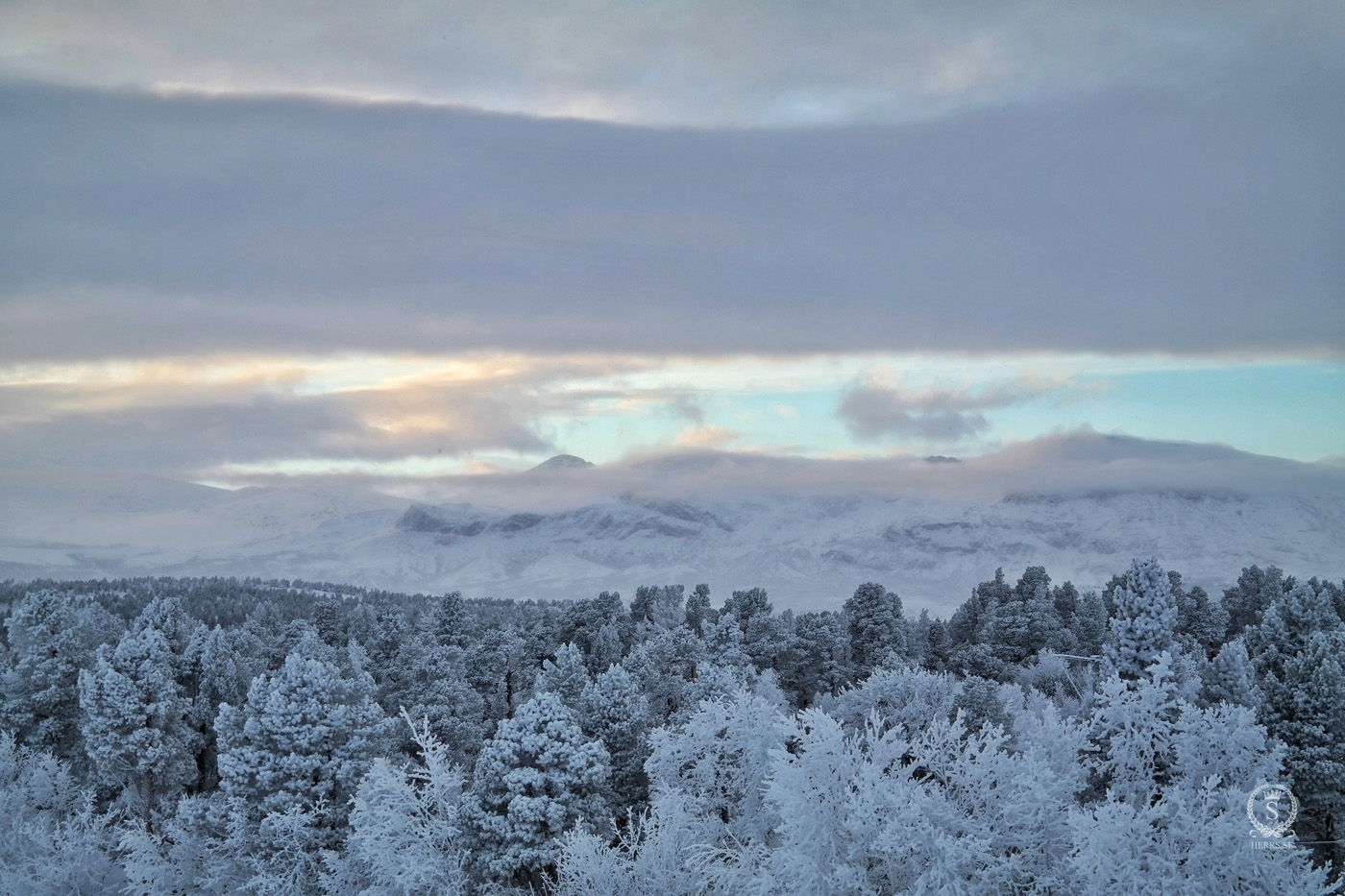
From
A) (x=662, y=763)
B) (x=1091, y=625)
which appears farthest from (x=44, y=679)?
(x=1091, y=625)

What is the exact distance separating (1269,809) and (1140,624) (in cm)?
3214

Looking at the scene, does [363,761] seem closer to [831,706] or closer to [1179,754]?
[831,706]

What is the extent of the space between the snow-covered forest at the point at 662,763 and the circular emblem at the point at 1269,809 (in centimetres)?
79

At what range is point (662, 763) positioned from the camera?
1688 inches

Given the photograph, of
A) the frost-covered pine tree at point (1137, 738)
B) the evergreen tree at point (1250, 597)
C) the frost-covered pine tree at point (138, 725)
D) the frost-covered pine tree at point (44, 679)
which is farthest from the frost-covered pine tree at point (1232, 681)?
the frost-covered pine tree at point (44, 679)

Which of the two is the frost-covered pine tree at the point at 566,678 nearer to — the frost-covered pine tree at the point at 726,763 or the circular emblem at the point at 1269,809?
the frost-covered pine tree at the point at 726,763

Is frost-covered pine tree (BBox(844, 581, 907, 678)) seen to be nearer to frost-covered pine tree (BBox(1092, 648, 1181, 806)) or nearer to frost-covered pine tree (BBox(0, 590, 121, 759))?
frost-covered pine tree (BBox(1092, 648, 1181, 806))

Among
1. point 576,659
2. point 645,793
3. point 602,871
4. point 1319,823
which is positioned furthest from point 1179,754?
point 576,659

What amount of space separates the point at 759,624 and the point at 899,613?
16.4 m

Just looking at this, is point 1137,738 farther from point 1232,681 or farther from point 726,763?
point 726,763

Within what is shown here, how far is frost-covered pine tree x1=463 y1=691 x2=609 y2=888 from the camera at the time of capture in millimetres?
39219

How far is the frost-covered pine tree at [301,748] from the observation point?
47372 mm

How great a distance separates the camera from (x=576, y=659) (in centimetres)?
5675

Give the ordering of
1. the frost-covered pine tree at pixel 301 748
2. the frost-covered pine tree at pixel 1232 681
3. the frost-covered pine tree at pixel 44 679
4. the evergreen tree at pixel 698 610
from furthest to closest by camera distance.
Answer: the evergreen tree at pixel 698 610, the frost-covered pine tree at pixel 44 679, the frost-covered pine tree at pixel 301 748, the frost-covered pine tree at pixel 1232 681
